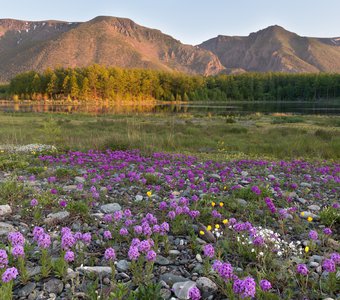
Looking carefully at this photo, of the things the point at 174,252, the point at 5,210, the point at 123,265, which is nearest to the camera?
the point at 123,265

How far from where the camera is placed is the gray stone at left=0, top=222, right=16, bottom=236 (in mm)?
4820

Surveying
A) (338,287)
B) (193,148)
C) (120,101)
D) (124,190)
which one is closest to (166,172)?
(124,190)

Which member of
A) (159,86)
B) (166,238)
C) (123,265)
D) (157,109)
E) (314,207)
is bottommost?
(314,207)

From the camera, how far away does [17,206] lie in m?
6.12

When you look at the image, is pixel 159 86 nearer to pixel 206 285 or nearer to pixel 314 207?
pixel 314 207

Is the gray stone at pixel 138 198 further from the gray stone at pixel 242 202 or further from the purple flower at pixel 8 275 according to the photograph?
the purple flower at pixel 8 275

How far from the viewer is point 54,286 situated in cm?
350

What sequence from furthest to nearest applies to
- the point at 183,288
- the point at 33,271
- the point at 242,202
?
the point at 242,202 < the point at 33,271 < the point at 183,288

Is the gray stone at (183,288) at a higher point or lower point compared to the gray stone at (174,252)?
higher

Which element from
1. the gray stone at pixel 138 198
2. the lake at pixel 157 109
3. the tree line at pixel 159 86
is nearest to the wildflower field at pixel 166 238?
the gray stone at pixel 138 198

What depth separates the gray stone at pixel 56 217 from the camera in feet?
17.6

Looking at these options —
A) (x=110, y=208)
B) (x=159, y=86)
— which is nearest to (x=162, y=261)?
(x=110, y=208)

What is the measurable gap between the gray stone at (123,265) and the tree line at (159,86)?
14117 centimetres

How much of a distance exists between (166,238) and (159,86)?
17112 cm
